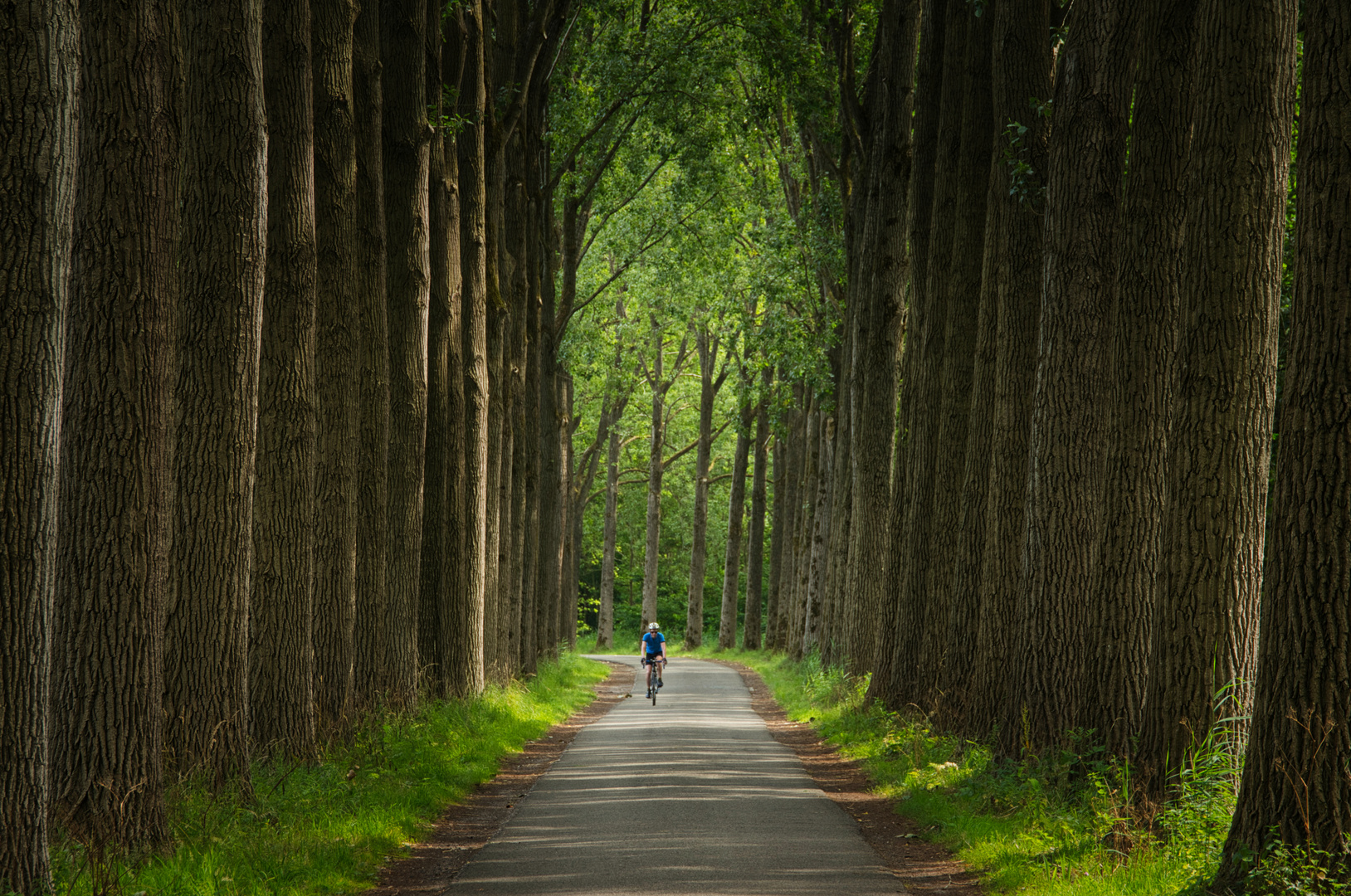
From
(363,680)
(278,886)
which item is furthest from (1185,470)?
(363,680)

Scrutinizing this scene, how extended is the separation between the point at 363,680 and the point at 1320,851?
10274 mm

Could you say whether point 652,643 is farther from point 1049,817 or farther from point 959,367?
point 1049,817

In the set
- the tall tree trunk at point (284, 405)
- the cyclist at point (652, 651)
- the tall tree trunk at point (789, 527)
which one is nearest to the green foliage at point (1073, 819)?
the tall tree trunk at point (284, 405)

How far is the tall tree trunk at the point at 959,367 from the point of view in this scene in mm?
13805

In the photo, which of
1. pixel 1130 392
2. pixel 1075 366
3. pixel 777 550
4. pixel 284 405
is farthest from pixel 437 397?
pixel 777 550

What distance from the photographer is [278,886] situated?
23.7 ft

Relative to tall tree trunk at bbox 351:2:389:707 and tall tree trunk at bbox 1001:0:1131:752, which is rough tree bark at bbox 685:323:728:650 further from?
tall tree trunk at bbox 1001:0:1131:752

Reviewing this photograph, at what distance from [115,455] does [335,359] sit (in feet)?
15.9

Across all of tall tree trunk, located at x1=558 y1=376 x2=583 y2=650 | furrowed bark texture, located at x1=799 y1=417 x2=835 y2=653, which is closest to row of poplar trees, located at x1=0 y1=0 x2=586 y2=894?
furrowed bark texture, located at x1=799 y1=417 x2=835 y2=653

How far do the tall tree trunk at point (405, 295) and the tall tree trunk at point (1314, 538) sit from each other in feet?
33.3

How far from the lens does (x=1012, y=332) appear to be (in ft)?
38.6

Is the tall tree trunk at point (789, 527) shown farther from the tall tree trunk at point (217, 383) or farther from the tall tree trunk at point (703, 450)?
the tall tree trunk at point (217, 383)

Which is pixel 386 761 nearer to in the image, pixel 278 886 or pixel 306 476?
pixel 306 476

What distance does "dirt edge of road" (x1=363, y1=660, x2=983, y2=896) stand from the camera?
317 inches
